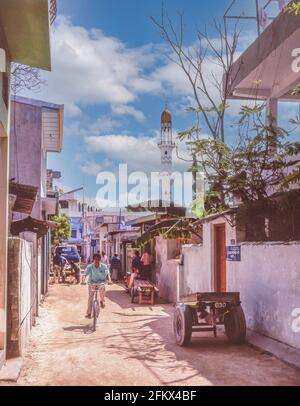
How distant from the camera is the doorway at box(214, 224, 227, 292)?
1384 centimetres

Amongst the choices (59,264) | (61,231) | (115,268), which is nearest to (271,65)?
(59,264)

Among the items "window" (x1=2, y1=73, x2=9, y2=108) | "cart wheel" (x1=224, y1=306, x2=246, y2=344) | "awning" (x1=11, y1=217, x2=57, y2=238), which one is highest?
"window" (x1=2, y1=73, x2=9, y2=108)

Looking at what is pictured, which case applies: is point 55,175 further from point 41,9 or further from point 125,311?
point 41,9

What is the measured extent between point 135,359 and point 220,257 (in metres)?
6.08

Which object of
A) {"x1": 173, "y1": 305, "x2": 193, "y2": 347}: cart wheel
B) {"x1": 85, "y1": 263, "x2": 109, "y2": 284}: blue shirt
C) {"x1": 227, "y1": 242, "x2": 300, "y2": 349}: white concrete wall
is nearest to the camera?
{"x1": 227, "y1": 242, "x2": 300, "y2": 349}: white concrete wall

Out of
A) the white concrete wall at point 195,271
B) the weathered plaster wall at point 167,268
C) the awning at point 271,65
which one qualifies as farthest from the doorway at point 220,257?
the awning at point 271,65

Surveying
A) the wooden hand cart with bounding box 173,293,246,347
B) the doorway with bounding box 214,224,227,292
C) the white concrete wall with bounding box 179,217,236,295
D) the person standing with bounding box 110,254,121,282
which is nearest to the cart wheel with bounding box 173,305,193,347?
the wooden hand cart with bounding box 173,293,246,347

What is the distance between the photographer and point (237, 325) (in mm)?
9656

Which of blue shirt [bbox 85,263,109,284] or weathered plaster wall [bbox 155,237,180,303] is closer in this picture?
blue shirt [bbox 85,263,109,284]

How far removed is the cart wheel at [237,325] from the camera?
31.7 ft

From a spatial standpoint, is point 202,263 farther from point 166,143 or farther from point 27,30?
point 166,143

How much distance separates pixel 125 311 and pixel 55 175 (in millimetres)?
29558

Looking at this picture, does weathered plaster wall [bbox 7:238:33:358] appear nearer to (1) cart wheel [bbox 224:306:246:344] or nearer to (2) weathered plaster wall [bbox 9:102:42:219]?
(1) cart wheel [bbox 224:306:246:344]

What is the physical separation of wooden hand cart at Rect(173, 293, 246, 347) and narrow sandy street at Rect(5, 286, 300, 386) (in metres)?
0.24
